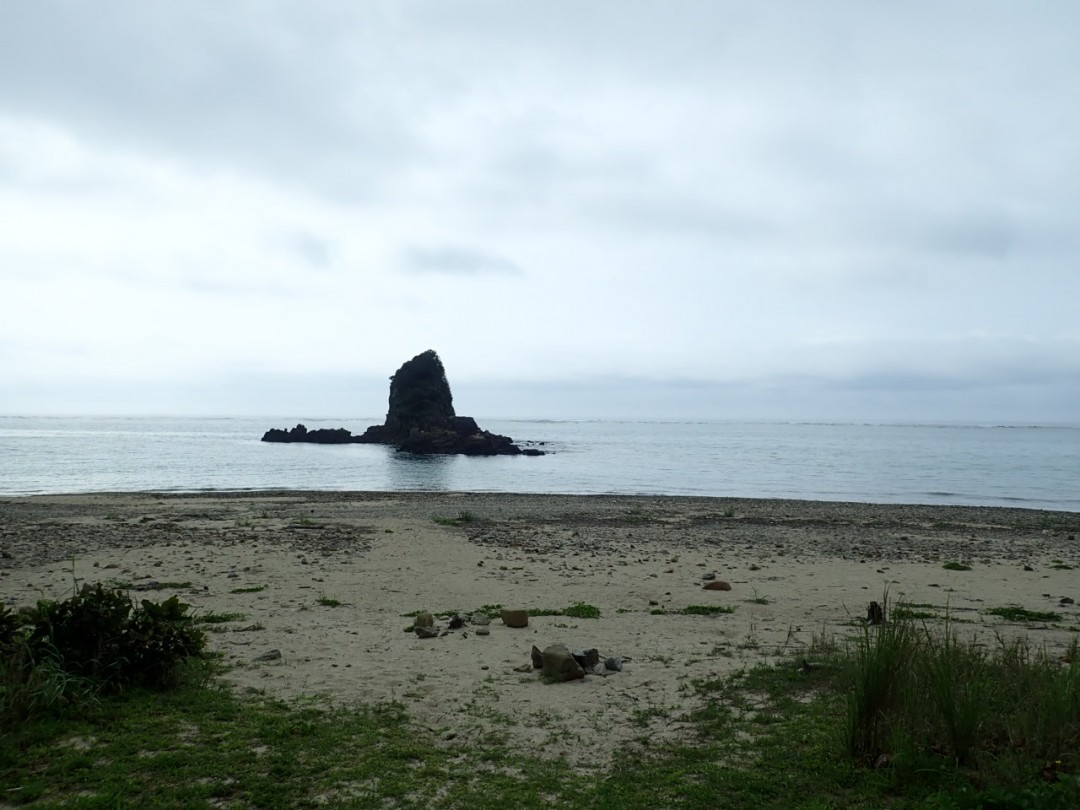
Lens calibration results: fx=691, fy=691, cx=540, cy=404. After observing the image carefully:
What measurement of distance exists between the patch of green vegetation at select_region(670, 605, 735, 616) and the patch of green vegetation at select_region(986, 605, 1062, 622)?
4159 millimetres

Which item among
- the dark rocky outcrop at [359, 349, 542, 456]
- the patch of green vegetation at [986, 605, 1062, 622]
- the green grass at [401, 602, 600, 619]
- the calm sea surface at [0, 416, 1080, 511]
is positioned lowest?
the calm sea surface at [0, 416, 1080, 511]

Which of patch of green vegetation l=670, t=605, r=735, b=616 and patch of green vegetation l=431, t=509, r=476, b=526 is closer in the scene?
patch of green vegetation l=670, t=605, r=735, b=616

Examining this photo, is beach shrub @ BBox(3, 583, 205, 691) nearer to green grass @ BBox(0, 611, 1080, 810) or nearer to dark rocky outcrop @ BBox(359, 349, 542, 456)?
green grass @ BBox(0, 611, 1080, 810)

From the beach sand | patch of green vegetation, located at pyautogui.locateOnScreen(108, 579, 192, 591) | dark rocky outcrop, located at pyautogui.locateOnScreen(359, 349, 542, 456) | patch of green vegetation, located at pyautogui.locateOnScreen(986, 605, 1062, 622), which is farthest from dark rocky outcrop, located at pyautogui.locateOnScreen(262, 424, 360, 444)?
patch of green vegetation, located at pyautogui.locateOnScreen(986, 605, 1062, 622)

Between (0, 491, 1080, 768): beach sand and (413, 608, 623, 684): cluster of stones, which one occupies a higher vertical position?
(413, 608, 623, 684): cluster of stones

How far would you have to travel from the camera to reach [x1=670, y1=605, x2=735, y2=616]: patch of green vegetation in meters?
11.2

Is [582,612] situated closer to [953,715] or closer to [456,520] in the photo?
[953,715]

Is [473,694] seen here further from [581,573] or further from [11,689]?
[581,573]

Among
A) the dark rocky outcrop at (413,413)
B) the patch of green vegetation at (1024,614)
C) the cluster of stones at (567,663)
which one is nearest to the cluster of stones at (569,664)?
the cluster of stones at (567,663)

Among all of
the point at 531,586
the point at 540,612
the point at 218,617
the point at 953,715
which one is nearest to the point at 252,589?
the point at 218,617

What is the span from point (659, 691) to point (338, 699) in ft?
10.9

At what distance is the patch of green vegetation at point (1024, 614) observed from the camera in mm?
10719

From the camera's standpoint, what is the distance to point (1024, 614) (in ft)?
36.0

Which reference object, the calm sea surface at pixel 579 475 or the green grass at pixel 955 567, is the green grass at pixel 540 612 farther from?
the calm sea surface at pixel 579 475
